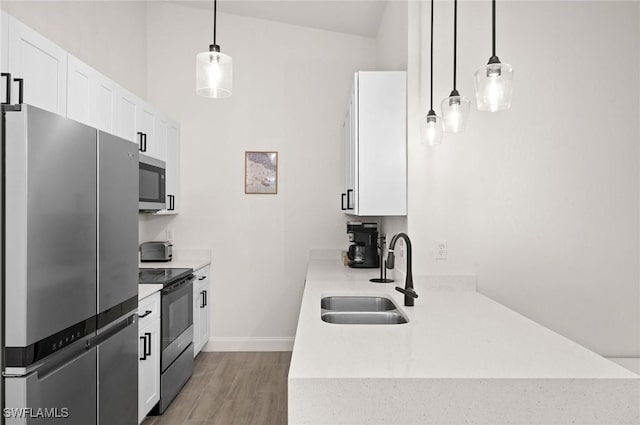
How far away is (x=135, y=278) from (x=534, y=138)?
7.57 feet

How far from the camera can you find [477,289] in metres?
2.61

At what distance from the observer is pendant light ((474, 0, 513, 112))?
166cm

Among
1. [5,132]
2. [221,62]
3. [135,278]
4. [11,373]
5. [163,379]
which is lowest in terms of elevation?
[163,379]

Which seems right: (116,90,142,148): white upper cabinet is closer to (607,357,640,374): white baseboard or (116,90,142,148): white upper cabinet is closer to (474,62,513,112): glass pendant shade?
(474,62,513,112): glass pendant shade

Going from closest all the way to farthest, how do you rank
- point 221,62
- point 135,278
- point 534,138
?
point 221,62
point 135,278
point 534,138

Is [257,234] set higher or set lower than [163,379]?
higher

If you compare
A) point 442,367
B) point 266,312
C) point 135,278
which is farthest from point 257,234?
point 442,367

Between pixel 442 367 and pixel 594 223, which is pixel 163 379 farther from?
pixel 594 223

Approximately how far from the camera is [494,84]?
1.67 metres

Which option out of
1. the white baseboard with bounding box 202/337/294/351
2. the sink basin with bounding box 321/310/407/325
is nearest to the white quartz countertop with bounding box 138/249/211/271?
the white baseboard with bounding box 202/337/294/351

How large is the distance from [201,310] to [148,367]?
1240mm

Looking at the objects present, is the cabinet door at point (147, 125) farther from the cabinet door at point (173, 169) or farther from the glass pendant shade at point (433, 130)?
the glass pendant shade at point (433, 130)

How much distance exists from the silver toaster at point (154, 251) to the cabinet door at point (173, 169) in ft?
0.94

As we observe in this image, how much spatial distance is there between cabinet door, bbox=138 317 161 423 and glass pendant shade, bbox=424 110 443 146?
192cm
